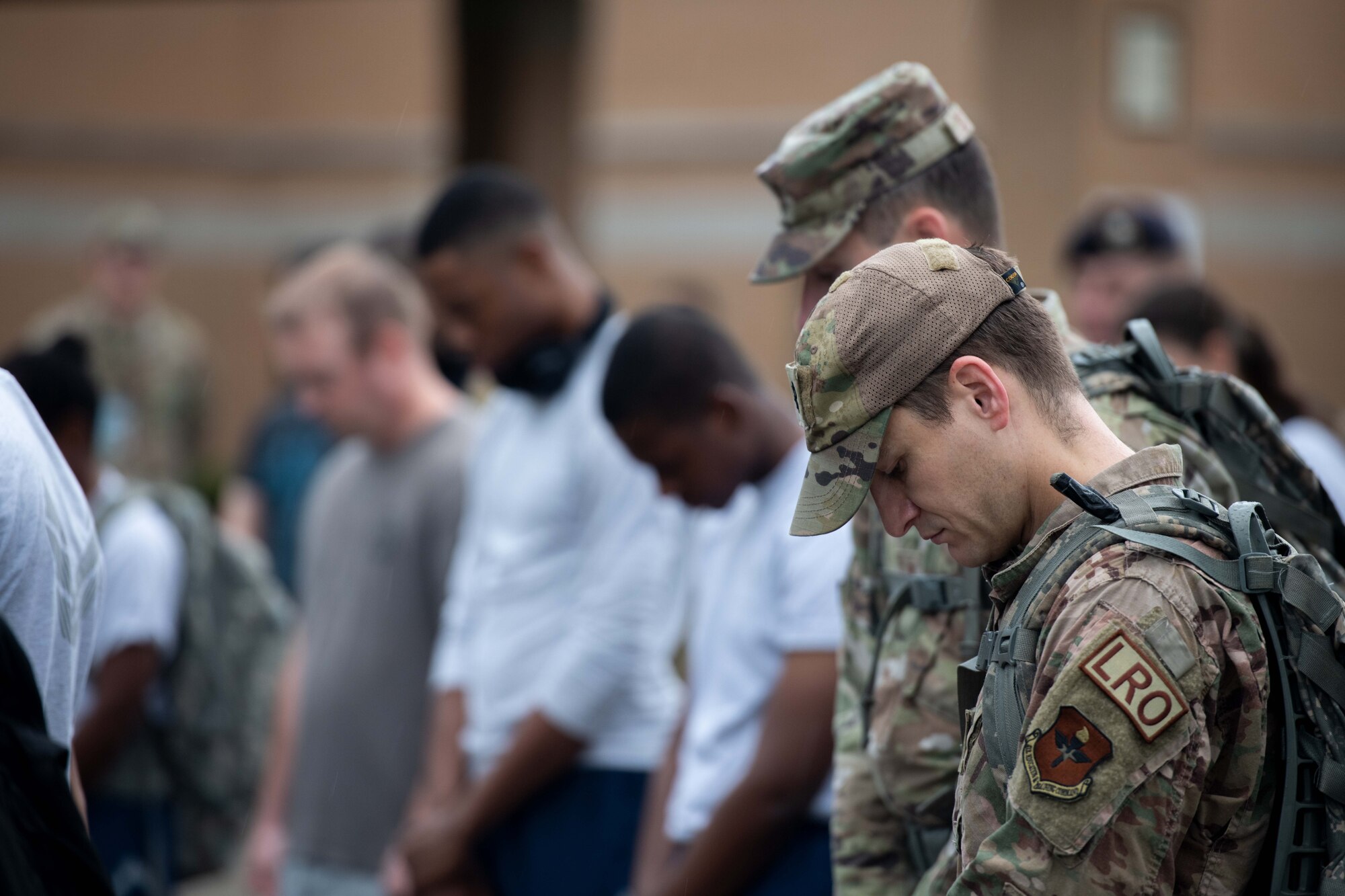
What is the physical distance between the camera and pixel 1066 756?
60.9 inches

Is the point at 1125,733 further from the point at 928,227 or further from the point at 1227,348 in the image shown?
the point at 1227,348

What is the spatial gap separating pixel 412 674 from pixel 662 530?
0.93m

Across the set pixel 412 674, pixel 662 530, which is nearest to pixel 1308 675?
pixel 662 530

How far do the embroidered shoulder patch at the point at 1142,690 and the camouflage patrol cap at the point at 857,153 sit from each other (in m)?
1.01

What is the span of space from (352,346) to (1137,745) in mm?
3166

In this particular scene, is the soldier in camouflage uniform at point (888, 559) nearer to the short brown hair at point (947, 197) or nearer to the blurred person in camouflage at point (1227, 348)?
the short brown hair at point (947, 197)

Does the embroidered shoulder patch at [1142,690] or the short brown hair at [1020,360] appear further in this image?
the short brown hair at [1020,360]

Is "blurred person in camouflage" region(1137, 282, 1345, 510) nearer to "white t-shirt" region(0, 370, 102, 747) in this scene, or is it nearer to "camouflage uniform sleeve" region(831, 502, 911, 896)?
"camouflage uniform sleeve" region(831, 502, 911, 896)

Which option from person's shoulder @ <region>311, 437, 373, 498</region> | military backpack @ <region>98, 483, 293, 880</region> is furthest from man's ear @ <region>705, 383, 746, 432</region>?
military backpack @ <region>98, 483, 293, 880</region>

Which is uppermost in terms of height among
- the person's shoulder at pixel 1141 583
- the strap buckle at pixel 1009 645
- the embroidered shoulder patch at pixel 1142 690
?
the person's shoulder at pixel 1141 583

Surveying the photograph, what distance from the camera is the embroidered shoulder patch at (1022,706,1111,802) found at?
1536mm

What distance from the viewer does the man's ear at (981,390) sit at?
1674 millimetres

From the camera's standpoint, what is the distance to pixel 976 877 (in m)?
1.60

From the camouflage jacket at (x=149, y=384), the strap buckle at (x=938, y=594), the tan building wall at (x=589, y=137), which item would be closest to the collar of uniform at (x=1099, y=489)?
the strap buckle at (x=938, y=594)
